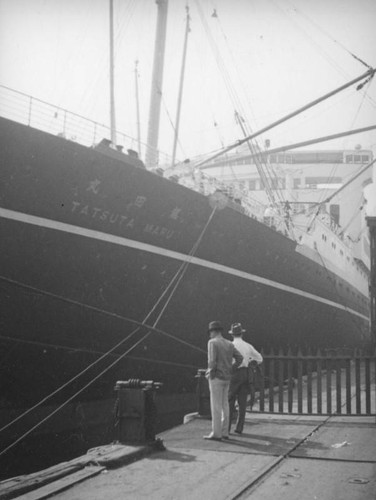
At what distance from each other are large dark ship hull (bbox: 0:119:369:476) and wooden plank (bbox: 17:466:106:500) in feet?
10.9

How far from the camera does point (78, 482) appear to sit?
4180 millimetres

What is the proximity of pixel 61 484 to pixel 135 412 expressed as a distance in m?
1.38

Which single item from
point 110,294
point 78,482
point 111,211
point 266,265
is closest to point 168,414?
point 110,294

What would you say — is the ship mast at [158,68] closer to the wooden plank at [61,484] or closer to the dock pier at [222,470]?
the dock pier at [222,470]

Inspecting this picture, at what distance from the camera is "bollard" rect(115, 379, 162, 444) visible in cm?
532

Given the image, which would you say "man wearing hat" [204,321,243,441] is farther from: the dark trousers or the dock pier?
the dark trousers

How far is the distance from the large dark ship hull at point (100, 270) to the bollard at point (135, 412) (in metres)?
2.63

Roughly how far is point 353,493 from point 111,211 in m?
5.76

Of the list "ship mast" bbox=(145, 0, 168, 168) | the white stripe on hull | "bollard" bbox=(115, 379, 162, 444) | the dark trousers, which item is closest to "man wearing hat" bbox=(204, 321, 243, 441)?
the dark trousers

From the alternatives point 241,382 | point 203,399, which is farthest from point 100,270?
point 241,382

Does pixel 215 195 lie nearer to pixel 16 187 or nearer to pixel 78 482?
pixel 16 187

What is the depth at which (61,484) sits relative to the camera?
4059 millimetres

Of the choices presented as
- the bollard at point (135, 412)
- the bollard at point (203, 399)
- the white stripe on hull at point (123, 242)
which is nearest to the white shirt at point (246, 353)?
the bollard at point (203, 399)

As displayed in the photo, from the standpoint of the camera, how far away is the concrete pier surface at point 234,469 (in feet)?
12.9
